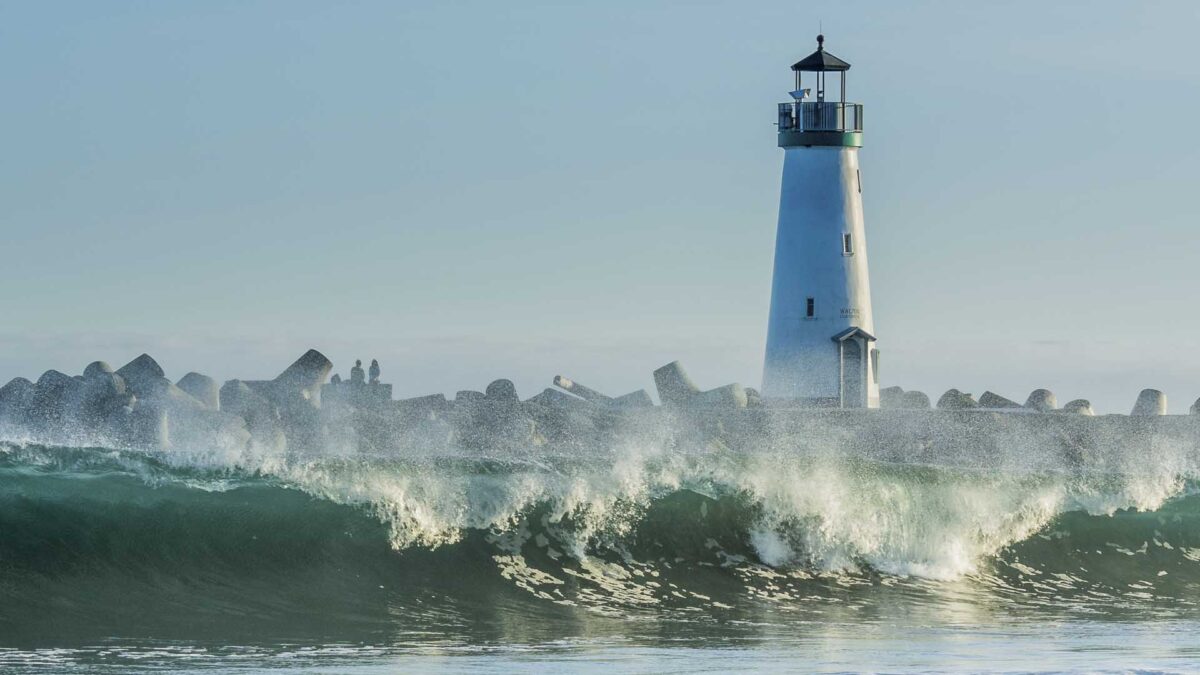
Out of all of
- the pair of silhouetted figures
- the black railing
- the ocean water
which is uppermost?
the black railing

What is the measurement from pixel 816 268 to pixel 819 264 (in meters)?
0.08

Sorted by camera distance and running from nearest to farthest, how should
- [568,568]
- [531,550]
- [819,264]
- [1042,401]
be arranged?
[568,568]
[531,550]
[819,264]
[1042,401]

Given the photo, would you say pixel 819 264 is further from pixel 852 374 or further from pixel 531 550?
pixel 531 550

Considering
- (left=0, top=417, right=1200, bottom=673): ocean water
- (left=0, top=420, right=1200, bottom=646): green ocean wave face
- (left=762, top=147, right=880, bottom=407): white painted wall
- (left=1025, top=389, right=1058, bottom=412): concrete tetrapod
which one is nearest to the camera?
(left=0, top=417, right=1200, bottom=673): ocean water

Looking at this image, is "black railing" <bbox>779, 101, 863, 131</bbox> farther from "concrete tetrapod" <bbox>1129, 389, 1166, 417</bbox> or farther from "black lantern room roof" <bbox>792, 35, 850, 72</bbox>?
"concrete tetrapod" <bbox>1129, 389, 1166, 417</bbox>

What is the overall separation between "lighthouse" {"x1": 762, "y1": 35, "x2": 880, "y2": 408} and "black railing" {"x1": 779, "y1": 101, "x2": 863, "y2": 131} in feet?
0.05

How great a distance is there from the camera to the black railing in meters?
28.5

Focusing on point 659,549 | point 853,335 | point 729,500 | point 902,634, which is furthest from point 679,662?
point 853,335

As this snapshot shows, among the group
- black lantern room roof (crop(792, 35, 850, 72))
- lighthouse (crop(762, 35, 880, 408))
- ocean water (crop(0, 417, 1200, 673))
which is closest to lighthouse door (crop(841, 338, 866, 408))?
lighthouse (crop(762, 35, 880, 408))

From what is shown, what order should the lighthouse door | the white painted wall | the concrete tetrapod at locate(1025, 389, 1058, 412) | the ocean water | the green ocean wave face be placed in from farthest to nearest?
the concrete tetrapod at locate(1025, 389, 1058, 412) < the lighthouse door < the white painted wall < the green ocean wave face < the ocean water

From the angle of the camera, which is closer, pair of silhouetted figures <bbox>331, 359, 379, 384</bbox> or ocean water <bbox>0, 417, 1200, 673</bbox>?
ocean water <bbox>0, 417, 1200, 673</bbox>

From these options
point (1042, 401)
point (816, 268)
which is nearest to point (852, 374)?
point (816, 268)

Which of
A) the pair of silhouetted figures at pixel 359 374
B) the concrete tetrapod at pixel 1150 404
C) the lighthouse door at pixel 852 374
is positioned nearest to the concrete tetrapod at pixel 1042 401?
the concrete tetrapod at pixel 1150 404

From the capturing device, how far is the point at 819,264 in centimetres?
2836
